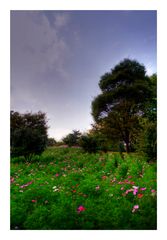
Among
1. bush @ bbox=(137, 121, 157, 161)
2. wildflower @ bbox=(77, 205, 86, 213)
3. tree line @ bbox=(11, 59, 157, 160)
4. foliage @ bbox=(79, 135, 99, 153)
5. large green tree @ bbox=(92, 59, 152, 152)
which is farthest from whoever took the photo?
large green tree @ bbox=(92, 59, 152, 152)

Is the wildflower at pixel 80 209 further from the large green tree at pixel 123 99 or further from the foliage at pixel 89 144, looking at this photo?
the large green tree at pixel 123 99

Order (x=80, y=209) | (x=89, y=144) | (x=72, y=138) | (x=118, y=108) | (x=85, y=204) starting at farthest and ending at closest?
(x=72, y=138) < (x=118, y=108) < (x=89, y=144) < (x=85, y=204) < (x=80, y=209)

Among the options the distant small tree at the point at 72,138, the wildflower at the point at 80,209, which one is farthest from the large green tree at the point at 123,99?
the wildflower at the point at 80,209

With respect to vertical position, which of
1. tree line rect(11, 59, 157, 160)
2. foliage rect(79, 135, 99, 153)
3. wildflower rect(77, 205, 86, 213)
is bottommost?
wildflower rect(77, 205, 86, 213)

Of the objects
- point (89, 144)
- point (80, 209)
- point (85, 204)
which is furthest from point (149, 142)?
point (89, 144)

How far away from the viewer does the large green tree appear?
354 inches

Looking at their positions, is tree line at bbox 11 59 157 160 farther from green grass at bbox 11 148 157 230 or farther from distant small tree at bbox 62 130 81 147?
green grass at bbox 11 148 157 230

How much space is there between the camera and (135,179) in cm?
332

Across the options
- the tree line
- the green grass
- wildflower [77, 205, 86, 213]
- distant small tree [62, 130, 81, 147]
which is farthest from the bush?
distant small tree [62, 130, 81, 147]

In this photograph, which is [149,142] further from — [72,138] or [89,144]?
[72,138]

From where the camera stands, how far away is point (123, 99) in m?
9.29

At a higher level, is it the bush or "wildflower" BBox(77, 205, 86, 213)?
the bush
